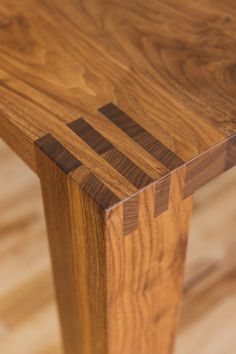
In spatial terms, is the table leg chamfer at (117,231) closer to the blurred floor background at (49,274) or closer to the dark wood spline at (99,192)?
the dark wood spline at (99,192)

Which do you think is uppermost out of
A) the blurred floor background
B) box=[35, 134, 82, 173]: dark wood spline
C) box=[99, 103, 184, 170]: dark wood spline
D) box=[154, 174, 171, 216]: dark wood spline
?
box=[35, 134, 82, 173]: dark wood spline

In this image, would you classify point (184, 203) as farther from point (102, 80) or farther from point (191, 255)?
point (191, 255)

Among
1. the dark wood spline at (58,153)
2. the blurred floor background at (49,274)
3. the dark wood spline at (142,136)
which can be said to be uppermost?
the dark wood spline at (58,153)

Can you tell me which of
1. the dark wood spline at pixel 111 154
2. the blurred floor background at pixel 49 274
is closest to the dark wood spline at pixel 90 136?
the dark wood spline at pixel 111 154

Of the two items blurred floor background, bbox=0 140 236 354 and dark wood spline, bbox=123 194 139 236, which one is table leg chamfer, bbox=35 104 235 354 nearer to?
dark wood spline, bbox=123 194 139 236

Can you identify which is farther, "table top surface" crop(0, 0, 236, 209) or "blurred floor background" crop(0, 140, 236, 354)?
"blurred floor background" crop(0, 140, 236, 354)

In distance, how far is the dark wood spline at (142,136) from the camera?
0.49 m

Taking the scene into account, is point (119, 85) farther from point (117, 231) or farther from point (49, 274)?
point (49, 274)

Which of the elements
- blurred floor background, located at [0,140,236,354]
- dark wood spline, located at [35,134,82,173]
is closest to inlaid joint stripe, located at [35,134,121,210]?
dark wood spline, located at [35,134,82,173]

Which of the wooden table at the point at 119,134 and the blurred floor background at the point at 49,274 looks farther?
the blurred floor background at the point at 49,274

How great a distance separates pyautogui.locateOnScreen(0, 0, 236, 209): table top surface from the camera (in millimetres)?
492

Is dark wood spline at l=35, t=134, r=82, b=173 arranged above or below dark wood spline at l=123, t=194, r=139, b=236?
above

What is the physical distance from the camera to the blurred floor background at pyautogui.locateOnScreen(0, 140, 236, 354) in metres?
0.91

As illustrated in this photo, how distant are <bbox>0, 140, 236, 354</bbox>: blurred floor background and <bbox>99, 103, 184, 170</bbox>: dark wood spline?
1.60 ft
